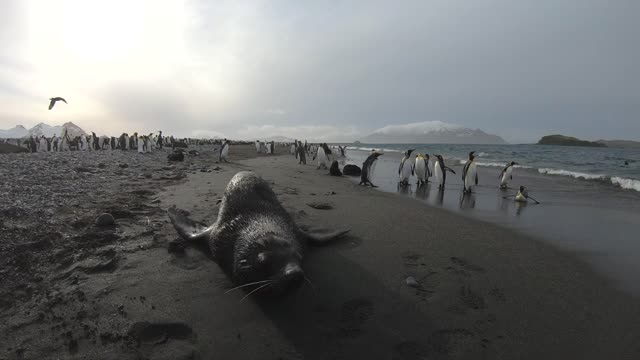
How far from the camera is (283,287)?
8.45 ft

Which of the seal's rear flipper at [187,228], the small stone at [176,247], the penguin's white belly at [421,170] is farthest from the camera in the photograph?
the penguin's white belly at [421,170]

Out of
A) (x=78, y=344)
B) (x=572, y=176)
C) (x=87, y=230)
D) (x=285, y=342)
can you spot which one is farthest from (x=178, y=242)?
(x=572, y=176)

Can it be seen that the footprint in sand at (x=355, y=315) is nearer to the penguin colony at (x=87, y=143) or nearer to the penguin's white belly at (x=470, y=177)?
the penguin's white belly at (x=470, y=177)

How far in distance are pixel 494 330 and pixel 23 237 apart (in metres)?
5.58

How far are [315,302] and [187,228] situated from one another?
248 centimetres

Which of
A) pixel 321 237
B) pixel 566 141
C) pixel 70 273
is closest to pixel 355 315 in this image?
pixel 321 237

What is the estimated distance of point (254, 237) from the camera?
3.14 m

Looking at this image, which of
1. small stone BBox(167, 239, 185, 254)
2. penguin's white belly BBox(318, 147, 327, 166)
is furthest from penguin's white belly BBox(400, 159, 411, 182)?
small stone BBox(167, 239, 185, 254)

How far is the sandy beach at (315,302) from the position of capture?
7.80 ft

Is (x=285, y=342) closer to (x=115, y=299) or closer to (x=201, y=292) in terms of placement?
(x=201, y=292)

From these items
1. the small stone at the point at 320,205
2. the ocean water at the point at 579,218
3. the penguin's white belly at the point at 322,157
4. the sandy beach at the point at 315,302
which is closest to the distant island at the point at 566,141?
the ocean water at the point at 579,218

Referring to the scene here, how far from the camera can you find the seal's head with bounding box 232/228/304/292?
8.29ft

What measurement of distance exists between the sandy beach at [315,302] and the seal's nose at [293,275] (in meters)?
0.44

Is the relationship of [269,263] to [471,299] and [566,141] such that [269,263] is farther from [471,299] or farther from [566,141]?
[566,141]
